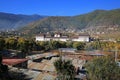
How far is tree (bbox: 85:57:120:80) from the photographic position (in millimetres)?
22109

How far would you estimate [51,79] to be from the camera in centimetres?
2509

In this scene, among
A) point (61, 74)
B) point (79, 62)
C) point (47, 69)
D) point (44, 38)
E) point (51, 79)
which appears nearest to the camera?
point (61, 74)

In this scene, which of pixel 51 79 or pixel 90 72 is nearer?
pixel 90 72

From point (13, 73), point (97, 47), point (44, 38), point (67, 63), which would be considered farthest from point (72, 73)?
point (44, 38)

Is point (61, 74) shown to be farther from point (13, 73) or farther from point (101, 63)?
point (13, 73)

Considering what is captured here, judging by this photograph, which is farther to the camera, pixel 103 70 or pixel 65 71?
pixel 65 71

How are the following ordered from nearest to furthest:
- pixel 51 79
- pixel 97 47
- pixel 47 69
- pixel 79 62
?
pixel 51 79 → pixel 47 69 → pixel 79 62 → pixel 97 47

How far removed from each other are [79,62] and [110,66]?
61.4 feet

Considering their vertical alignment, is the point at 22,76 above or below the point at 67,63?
below

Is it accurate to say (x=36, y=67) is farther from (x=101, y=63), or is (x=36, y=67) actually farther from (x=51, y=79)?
(x=101, y=63)

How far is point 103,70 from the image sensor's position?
22.2 m

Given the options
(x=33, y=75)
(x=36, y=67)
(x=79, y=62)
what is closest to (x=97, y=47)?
(x=79, y=62)

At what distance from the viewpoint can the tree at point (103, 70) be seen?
22109 mm

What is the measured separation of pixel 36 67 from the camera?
1315 inches
